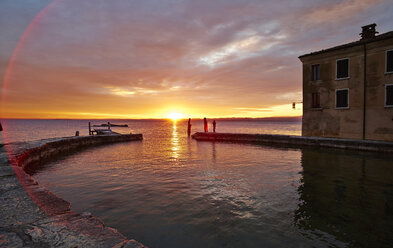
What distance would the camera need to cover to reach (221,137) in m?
26.5

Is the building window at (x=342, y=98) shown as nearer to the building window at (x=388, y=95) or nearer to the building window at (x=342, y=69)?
the building window at (x=342, y=69)

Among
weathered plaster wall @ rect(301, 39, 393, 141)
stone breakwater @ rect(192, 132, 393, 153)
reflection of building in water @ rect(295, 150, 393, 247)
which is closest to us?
reflection of building in water @ rect(295, 150, 393, 247)

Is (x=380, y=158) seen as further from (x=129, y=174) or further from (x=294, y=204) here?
(x=129, y=174)

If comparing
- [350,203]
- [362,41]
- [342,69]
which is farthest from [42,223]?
[362,41]

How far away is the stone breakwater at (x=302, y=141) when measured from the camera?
14913mm

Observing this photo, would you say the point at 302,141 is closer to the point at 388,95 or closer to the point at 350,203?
the point at 388,95

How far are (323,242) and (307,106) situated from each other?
1939 cm

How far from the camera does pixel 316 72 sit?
67.7 ft

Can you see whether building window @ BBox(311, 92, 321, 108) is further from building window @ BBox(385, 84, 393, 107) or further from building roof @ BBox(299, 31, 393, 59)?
building window @ BBox(385, 84, 393, 107)

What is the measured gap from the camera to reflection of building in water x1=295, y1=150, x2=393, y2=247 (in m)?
4.54

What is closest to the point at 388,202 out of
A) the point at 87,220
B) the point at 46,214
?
the point at 87,220

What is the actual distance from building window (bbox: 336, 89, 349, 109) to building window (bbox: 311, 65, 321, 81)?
239 cm

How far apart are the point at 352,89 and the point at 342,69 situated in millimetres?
2078

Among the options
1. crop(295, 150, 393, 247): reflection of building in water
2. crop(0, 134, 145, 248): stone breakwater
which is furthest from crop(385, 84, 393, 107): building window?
crop(0, 134, 145, 248): stone breakwater
